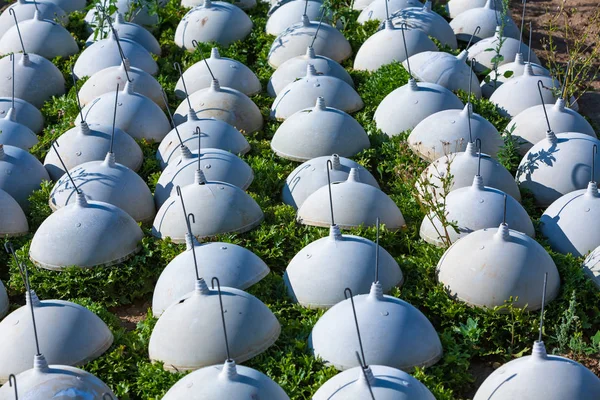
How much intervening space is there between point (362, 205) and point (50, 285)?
8.47ft

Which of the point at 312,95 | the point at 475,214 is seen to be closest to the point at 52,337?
the point at 475,214

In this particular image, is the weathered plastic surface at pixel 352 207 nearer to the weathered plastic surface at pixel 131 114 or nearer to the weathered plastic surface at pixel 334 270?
the weathered plastic surface at pixel 334 270

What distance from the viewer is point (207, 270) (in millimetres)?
7438

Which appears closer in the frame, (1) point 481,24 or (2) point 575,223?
(2) point 575,223

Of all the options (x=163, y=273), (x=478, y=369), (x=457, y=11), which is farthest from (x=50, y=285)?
(x=457, y=11)

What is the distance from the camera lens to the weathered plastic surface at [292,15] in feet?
41.5

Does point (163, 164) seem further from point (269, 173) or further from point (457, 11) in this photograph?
point (457, 11)

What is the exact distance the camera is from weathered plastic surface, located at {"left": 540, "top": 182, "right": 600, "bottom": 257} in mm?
8250

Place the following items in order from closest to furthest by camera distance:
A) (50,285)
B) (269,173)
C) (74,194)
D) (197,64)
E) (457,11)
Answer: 1. (50,285)
2. (74,194)
3. (269,173)
4. (197,64)
5. (457,11)

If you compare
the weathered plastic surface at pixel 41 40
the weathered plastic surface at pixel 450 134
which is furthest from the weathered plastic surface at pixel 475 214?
the weathered plastic surface at pixel 41 40

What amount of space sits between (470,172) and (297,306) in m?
2.23

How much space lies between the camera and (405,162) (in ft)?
31.8

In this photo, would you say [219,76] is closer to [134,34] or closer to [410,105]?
[134,34]

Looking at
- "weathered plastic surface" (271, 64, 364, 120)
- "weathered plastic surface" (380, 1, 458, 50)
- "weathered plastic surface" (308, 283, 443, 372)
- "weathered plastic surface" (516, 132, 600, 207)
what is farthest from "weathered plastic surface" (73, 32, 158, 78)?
"weathered plastic surface" (308, 283, 443, 372)
